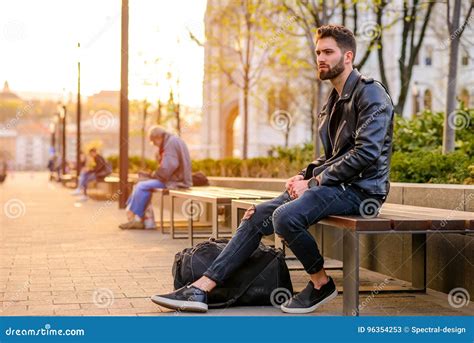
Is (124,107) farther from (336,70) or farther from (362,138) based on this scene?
(362,138)

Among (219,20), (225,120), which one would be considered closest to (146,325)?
(219,20)

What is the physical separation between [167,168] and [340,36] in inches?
289

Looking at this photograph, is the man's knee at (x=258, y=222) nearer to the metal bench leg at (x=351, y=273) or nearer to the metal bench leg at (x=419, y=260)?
the metal bench leg at (x=351, y=273)

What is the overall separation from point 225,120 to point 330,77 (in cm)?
5470

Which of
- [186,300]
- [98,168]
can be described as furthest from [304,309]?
[98,168]

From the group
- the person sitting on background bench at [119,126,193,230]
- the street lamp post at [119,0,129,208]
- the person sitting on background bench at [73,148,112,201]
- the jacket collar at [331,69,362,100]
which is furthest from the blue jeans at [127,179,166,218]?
the person sitting on background bench at [73,148,112,201]

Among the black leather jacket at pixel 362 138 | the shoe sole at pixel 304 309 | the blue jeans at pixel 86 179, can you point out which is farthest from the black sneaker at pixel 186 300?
the blue jeans at pixel 86 179

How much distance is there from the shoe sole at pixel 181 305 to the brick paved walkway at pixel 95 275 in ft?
0.21

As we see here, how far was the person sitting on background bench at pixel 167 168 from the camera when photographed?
13.6 meters

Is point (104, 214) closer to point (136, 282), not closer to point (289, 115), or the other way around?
point (136, 282)

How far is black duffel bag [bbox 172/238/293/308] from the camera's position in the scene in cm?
667

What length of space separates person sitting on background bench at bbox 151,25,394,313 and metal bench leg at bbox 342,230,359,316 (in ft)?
0.84

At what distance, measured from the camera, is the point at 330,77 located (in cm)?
660

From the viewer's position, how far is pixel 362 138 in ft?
20.4
